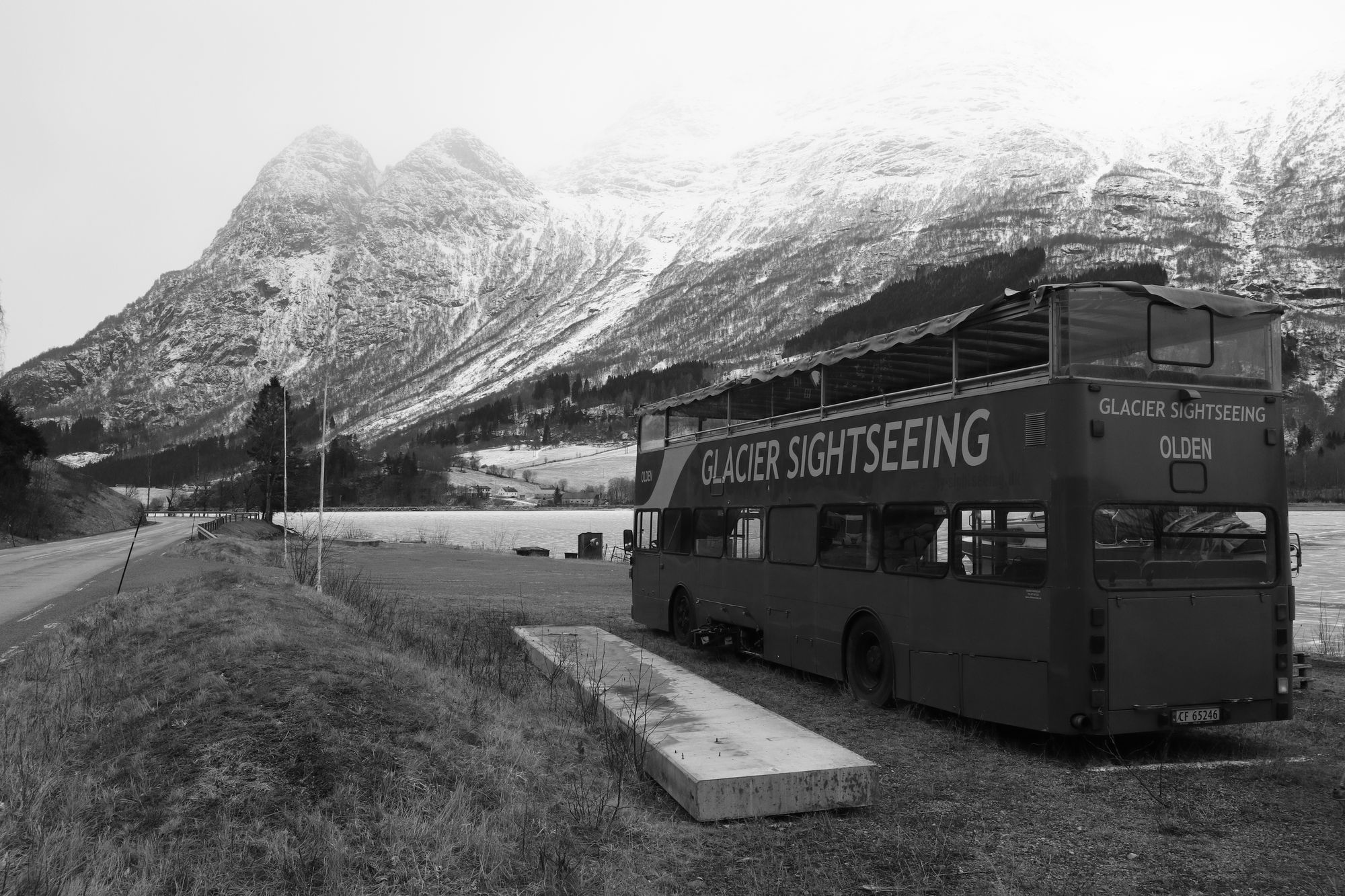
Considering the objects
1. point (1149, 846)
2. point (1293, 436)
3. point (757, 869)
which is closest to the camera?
point (757, 869)

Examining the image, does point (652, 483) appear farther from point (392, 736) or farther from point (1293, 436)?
point (1293, 436)

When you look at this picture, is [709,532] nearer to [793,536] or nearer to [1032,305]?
[793,536]

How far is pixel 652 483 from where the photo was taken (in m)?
18.8

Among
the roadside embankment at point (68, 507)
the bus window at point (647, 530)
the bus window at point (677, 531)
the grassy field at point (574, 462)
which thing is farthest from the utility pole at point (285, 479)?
the grassy field at point (574, 462)

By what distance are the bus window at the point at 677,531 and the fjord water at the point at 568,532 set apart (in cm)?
1065

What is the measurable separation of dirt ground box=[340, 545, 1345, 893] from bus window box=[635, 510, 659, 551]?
6.16 meters

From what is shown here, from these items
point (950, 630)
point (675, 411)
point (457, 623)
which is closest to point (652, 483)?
point (675, 411)

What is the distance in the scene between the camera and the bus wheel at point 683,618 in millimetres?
17031

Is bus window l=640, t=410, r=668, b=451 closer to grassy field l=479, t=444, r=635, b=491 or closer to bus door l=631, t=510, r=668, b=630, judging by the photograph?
bus door l=631, t=510, r=668, b=630

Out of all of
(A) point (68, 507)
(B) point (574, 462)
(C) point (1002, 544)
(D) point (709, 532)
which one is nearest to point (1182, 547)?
(C) point (1002, 544)

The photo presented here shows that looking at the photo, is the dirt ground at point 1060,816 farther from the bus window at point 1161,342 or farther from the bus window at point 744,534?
the bus window at point 1161,342

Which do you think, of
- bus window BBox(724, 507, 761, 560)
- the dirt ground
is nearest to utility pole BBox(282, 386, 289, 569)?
bus window BBox(724, 507, 761, 560)

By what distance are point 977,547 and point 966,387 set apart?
155 centimetres

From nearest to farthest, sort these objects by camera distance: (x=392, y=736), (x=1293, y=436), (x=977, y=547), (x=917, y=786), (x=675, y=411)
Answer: (x=392, y=736)
(x=917, y=786)
(x=977, y=547)
(x=675, y=411)
(x=1293, y=436)
